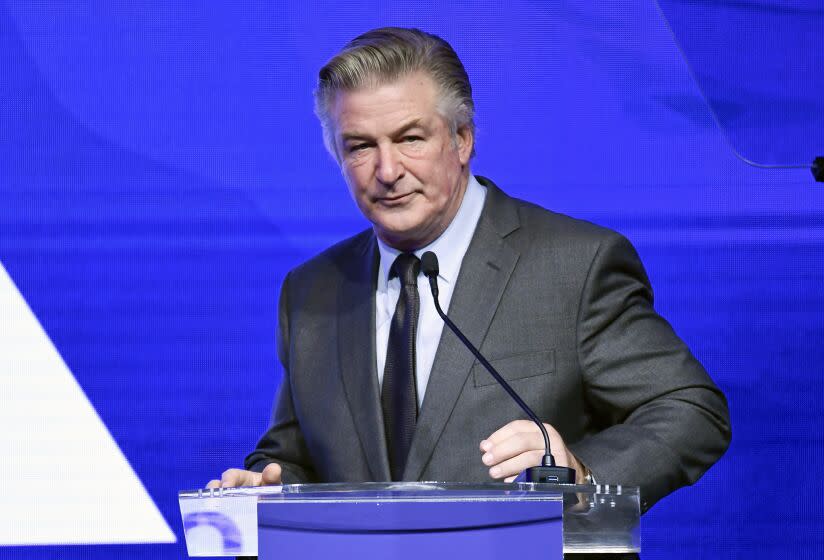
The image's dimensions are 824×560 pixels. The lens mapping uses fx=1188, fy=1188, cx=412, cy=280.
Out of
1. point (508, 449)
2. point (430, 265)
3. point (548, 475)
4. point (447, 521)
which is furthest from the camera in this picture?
point (430, 265)

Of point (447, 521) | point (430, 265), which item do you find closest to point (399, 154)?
point (430, 265)

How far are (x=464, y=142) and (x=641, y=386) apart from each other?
1.83 feet

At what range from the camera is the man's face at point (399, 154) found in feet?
6.79

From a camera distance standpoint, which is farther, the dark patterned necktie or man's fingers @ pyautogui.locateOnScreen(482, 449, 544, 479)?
the dark patterned necktie

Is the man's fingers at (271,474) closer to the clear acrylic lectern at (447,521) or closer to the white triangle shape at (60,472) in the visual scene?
the clear acrylic lectern at (447,521)

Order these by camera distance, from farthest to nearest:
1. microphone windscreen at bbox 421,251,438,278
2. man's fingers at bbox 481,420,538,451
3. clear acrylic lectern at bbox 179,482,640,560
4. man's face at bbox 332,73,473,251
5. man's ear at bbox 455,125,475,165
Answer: man's ear at bbox 455,125,475,165 → man's face at bbox 332,73,473,251 → microphone windscreen at bbox 421,251,438,278 → man's fingers at bbox 481,420,538,451 → clear acrylic lectern at bbox 179,482,640,560

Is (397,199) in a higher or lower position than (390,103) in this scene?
lower

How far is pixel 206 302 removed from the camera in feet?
9.34

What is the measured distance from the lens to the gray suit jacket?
1.96m

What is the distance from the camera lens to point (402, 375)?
205 cm

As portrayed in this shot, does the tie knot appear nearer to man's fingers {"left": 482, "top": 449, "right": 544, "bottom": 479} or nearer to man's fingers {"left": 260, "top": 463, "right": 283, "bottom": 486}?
man's fingers {"left": 260, "top": 463, "right": 283, "bottom": 486}

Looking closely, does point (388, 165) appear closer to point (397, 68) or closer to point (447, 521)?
point (397, 68)

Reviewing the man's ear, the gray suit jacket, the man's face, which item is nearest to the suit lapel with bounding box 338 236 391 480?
the gray suit jacket

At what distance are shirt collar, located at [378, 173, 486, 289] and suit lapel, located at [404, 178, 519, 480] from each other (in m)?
0.03
